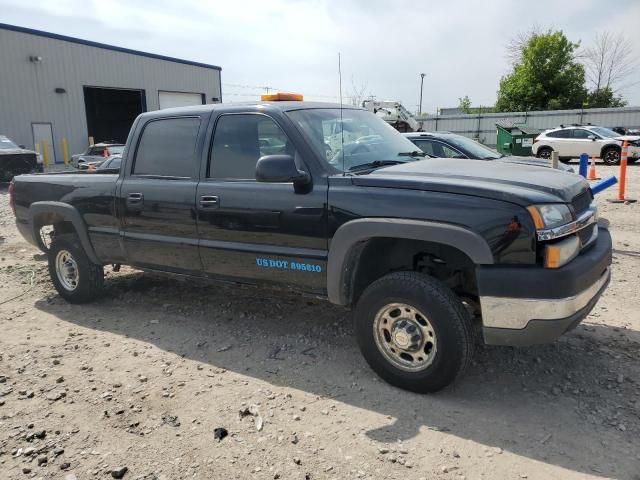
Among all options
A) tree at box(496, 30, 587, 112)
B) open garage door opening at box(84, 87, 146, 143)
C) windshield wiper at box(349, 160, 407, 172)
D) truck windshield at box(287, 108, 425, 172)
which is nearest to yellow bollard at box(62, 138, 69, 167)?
open garage door opening at box(84, 87, 146, 143)

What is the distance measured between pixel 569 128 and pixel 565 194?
20.3 metres

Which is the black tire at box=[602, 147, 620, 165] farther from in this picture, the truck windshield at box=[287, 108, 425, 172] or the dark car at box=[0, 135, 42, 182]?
the dark car at box=[0, 135, 42, 182]

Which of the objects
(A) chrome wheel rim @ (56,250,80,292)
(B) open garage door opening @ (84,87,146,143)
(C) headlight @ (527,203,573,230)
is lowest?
(A) chrome wheel rim @ (56,250,80,292)

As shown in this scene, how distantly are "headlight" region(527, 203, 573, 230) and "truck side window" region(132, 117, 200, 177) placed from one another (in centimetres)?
262

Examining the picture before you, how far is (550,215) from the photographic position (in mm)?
2922

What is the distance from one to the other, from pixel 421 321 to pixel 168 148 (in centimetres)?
261

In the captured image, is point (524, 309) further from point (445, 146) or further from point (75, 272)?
point (445, 146)

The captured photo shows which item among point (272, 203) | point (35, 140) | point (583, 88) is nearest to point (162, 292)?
point (272, 203)

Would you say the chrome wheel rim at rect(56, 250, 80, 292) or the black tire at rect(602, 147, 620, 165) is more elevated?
the black tire at rect(602, 147, 620, 165)

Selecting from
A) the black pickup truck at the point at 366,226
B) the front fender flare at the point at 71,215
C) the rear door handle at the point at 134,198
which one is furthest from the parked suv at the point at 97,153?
the rear door handle at the point at 134,198

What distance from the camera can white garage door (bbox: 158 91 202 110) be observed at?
30.7m

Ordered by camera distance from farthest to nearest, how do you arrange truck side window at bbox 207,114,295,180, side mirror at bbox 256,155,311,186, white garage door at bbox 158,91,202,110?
white garage door at bbox 158,91,202,110, truck side window at bbox 207,114,295,180, side mirror at bbox 256,155,311,186

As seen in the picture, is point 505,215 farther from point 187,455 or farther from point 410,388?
point 187,455

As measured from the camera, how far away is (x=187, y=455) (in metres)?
2.83
